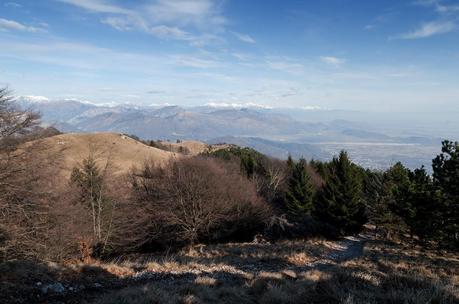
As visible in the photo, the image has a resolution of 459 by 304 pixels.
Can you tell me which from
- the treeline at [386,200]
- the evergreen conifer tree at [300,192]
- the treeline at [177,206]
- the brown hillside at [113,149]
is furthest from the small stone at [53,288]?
the brown hillside at [113,149]

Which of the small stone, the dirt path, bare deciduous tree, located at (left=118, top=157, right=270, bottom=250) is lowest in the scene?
bare deciduous tree, located at (left=118, top=157, right=270, bottom=250)

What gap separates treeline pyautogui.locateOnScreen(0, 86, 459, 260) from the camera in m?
15.4

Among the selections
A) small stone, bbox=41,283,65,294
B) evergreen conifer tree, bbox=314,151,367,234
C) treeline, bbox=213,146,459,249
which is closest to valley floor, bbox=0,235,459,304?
small stone, bbox=41,283,65,294

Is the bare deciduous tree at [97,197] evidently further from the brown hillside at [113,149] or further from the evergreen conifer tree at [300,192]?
the brown hillside at [113,149]

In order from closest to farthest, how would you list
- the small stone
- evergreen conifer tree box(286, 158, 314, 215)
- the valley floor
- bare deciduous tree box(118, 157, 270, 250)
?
the valley floor < the small stone < bare deciduous tree box(118, 157, 270, 250) < evergreen conifer tree box(286, 158, 314, 215)

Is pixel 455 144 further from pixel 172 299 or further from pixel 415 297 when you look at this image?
pixel 172 299

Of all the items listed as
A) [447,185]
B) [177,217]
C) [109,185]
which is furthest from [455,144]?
[109,185]

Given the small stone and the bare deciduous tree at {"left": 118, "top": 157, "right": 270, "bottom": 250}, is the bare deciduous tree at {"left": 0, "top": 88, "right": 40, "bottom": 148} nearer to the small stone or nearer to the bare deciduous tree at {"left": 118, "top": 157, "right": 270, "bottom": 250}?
the small stone

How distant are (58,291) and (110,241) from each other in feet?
80.5

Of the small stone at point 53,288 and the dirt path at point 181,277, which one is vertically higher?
the small stone at point 53,288

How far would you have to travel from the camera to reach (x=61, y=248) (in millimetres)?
22484

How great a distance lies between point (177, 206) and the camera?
38.1 meters

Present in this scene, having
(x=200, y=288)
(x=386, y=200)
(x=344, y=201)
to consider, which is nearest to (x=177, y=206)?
(x=344, y=201)

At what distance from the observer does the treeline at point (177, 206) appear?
50.6 feet
